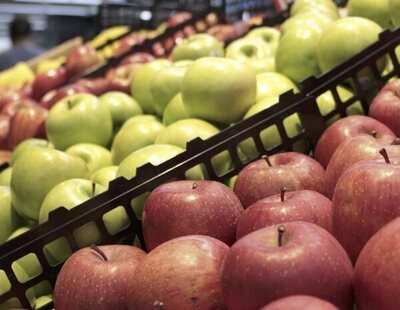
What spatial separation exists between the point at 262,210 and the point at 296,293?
0.80ft

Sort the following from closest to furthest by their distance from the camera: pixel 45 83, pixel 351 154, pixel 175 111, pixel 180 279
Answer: pixel 180 279 → pixel 351 154 → pixel 175 111 → pixel 45 83

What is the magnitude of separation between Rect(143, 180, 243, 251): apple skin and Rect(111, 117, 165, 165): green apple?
1.88ft

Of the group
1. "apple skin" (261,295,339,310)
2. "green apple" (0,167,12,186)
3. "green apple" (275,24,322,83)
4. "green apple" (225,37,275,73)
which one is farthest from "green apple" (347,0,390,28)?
"apple skin" (261,295,339,310)

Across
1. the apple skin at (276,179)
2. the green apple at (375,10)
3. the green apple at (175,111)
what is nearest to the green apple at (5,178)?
the green apple at (175,111)

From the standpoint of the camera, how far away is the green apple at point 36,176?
5.03ft

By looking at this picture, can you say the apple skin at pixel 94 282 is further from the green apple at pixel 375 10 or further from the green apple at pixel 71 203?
the green apple at pixel 375 10

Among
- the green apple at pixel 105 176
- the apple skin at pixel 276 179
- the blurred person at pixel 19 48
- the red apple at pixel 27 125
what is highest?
the apple skin at pixel 276 179

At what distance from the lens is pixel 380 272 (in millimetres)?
730

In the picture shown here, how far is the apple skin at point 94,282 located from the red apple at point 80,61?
93.8 inches

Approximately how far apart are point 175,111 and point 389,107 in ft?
2.06

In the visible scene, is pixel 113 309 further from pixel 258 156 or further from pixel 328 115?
pixel 328 115

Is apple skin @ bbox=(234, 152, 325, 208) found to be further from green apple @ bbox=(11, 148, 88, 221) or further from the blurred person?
the blurred person

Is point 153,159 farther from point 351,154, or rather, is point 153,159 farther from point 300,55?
point 300,55

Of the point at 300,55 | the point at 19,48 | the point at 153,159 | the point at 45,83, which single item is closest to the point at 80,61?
the point at 45,83
